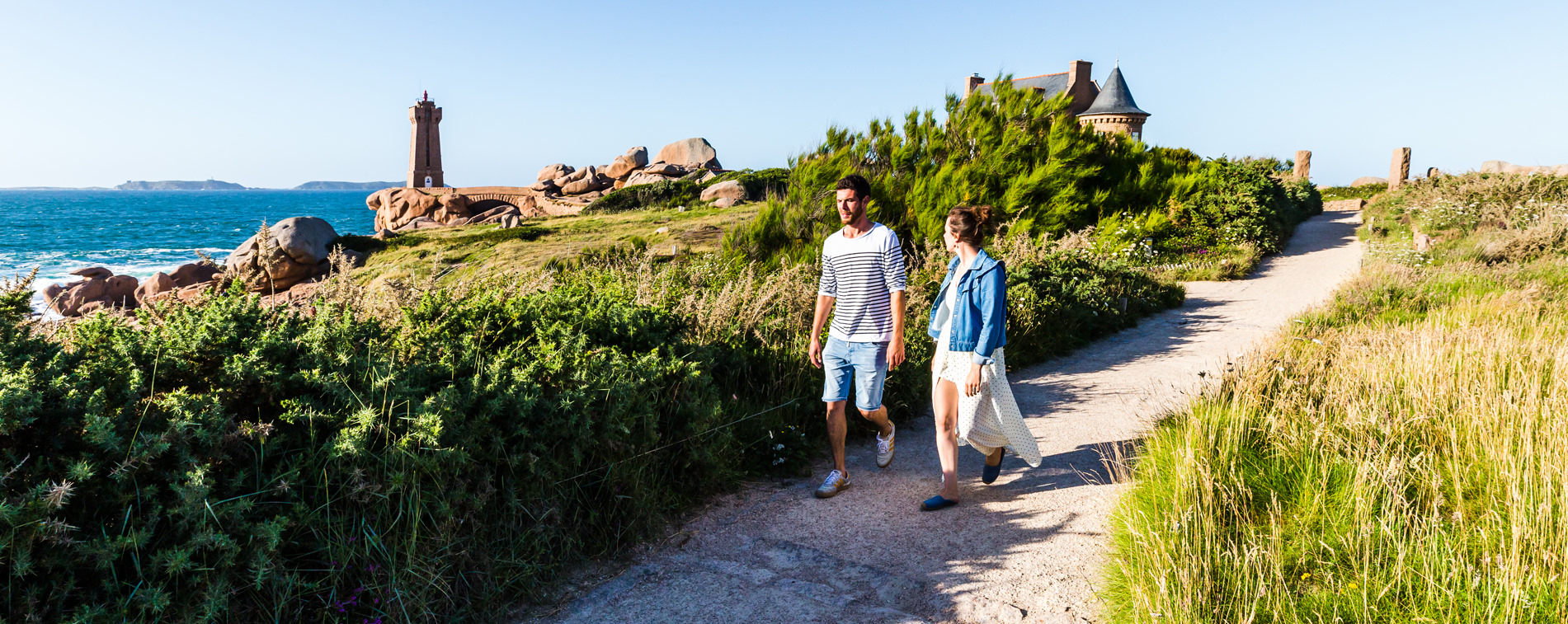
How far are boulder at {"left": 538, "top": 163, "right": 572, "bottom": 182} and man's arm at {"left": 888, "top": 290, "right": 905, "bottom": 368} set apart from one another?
4420 centimetres

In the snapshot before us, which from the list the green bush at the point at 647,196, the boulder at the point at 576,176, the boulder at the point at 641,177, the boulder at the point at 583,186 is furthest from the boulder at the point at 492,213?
the green bush at the point at 647,196

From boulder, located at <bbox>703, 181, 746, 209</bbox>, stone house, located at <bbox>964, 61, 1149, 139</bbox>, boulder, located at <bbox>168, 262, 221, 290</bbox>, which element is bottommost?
boulder, located at <bbox>168, 262, 221, 290</bbox>

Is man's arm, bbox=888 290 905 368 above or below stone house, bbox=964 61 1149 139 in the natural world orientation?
below

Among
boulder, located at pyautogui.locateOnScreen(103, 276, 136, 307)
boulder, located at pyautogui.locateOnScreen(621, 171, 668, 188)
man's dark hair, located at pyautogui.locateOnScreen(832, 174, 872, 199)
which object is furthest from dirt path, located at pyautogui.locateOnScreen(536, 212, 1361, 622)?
boulder, located at pyautogui.locateOnScreen(621, 171, 668, 188)

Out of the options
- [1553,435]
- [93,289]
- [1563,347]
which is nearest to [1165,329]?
[1563,347]

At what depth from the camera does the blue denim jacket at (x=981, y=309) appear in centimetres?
392

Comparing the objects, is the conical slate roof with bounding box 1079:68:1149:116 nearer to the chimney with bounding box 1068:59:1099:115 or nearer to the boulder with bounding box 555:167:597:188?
the chimney with bounding box 1068:59:1099:115

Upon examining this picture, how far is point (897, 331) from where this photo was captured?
13.6 ft

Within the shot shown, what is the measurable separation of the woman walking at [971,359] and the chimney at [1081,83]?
41.2m

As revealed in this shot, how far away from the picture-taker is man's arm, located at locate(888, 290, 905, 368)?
413cm

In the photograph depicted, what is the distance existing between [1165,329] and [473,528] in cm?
814

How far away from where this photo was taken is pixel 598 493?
370cm

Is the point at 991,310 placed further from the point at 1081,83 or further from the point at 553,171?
the point at 553,171

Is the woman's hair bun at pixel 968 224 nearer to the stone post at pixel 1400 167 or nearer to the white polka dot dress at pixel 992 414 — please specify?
the white polka dot dress at pixel 992 414
